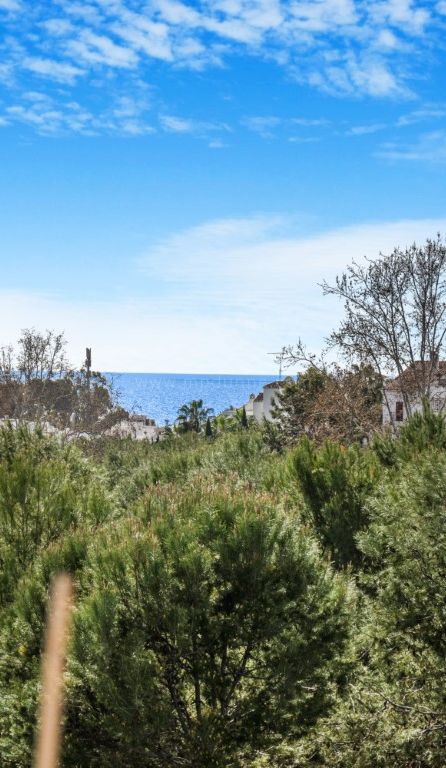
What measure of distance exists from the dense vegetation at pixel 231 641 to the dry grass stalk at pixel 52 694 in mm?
129

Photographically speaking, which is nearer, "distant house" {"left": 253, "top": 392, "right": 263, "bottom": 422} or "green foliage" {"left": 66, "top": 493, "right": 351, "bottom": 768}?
"green foliage" {"left": 66, "top": 493, "right": 351, "bottom": 768}

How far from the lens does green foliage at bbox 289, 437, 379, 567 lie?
50.8 ft

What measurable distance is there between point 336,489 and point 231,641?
7.73 meters

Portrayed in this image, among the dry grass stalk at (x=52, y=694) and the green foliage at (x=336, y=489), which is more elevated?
the green foliage at (x=336, y=489)

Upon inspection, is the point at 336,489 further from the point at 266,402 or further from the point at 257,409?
the point at 257,409

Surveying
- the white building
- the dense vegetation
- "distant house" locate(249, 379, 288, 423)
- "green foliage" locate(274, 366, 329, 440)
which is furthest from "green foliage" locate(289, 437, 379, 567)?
the white building

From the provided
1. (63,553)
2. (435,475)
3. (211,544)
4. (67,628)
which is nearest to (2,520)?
(63,553)

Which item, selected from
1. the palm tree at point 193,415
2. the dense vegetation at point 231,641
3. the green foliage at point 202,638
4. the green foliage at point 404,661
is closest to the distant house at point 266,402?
the palm tree at point 193,415

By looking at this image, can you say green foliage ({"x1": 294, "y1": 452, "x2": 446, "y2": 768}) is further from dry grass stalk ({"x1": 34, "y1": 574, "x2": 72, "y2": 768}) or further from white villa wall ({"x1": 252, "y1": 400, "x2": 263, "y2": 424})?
white villa wall ({"x1": 252, "y1": 400, "x2": 263, "y2": 424})

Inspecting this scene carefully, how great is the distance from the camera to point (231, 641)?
8.48 meters

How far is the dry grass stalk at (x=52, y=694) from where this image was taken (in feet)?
27.3

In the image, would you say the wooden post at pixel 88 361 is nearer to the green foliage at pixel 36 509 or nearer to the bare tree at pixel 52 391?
the bare tree at pixel 52 391

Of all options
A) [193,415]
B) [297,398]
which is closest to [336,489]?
[297,398]

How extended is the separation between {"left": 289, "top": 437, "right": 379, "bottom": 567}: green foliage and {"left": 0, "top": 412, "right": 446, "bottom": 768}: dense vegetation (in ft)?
15.7
